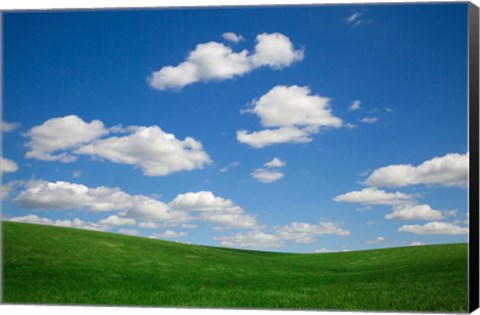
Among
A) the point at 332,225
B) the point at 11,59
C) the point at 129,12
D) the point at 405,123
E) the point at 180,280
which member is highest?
the point at 129,12

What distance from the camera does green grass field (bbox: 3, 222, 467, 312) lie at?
584 inches

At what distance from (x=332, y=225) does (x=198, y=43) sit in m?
5.07

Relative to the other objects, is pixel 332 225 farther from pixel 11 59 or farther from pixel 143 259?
pixel 11 59

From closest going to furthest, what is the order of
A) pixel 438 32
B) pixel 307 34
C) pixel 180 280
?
1. pixel 438 32
2. pixel 307 34
3. pixel 180 280

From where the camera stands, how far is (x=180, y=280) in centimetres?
1700

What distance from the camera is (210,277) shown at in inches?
692

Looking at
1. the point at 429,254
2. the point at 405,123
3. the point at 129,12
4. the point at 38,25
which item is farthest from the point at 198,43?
the point at 429,254

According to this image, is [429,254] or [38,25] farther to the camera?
[429,254]

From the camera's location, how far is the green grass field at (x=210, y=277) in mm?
14844

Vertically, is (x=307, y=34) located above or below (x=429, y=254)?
above

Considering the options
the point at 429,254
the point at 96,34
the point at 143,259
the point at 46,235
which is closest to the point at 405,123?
the point at 429,254

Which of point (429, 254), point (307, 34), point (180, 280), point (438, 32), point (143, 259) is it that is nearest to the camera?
point (438, 32)

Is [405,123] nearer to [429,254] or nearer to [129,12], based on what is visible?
[429,254]

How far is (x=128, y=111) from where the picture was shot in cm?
1614
